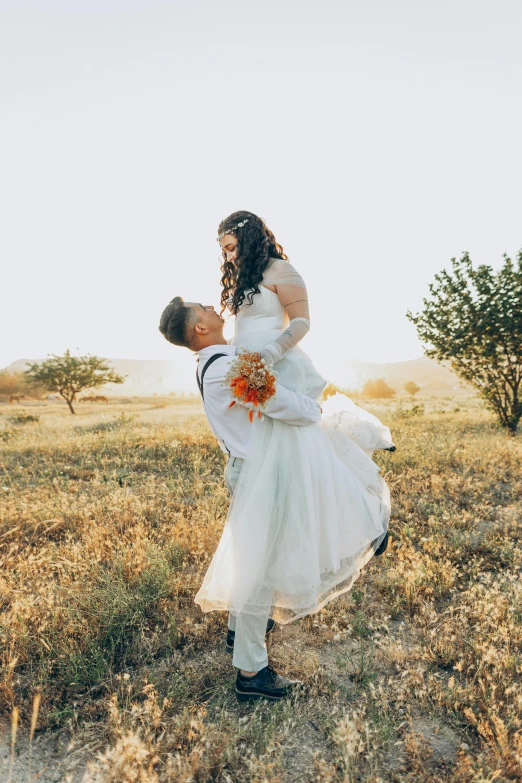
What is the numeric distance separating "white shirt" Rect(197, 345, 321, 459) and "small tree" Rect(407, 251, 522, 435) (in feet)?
41.9

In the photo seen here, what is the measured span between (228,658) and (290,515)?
1426mm

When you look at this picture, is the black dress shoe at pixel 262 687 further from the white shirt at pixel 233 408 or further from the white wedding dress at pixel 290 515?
the white shirt at pixel 233 408

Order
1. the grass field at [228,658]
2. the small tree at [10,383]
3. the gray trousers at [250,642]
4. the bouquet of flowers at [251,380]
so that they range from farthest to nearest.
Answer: the small tree at [10,383], the gray trousers at [250,642], the bouquet of flowers at [251,380], the grass field at [228,658]

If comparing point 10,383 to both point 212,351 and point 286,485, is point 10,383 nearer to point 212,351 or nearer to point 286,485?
point 212,351

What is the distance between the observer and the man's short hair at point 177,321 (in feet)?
11.2

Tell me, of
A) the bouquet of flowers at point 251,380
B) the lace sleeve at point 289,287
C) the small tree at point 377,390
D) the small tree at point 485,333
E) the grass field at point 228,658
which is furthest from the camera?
the small tree at point 377,390

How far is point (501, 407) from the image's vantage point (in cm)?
1447

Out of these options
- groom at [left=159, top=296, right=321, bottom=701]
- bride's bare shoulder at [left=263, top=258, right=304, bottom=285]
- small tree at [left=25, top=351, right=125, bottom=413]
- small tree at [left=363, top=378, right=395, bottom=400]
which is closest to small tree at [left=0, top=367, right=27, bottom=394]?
small tree at [left=25, top=351, right=125, bottom=413]

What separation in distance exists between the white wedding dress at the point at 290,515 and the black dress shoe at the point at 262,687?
0.40 meters

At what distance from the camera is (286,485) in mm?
3273

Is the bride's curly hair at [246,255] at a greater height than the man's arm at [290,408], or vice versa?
the bride's curly hair at [246,255]

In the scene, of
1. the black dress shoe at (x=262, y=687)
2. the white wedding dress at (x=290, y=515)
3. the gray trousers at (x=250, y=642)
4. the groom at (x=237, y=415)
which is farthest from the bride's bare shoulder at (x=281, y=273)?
the black dress shoe at (x=262, y=687)

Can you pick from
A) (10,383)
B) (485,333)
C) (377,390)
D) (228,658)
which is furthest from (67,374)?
(377,390)

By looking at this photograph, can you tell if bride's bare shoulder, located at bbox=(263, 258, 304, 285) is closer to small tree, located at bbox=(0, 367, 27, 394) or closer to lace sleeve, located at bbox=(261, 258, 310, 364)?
lace sleeve, located at bbox=(261, 258, 310, 364)
